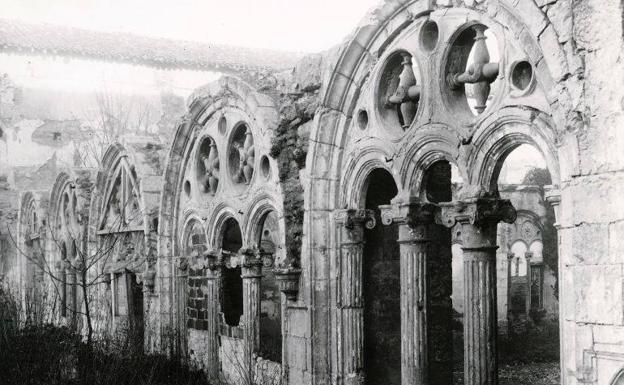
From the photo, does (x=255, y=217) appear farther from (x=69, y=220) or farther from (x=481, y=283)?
(x=69, y=220)

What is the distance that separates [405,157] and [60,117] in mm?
19509

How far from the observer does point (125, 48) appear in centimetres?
2259

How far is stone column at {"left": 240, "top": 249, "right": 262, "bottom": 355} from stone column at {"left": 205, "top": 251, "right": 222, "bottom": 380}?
3.10 feet

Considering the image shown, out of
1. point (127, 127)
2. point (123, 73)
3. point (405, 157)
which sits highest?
point (123, 73)

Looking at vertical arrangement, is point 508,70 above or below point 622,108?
above

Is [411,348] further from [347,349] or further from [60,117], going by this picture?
[60,117]

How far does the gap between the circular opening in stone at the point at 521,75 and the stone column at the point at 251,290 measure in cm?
436

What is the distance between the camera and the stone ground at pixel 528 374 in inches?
508

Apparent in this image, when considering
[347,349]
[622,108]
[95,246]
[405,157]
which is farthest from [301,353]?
[95,246]

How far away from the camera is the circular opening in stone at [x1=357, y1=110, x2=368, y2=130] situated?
6895 millimetres

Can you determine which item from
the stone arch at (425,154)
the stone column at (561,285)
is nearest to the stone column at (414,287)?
the stone arch at (425,154)

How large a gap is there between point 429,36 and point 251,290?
12.7 ft

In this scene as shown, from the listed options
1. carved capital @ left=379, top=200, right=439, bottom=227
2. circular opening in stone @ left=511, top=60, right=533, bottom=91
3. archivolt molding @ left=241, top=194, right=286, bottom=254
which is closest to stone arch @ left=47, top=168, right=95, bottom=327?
archivolt molding @ left=241, top=194, right=286, bottom=254

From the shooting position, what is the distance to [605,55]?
4.07m
